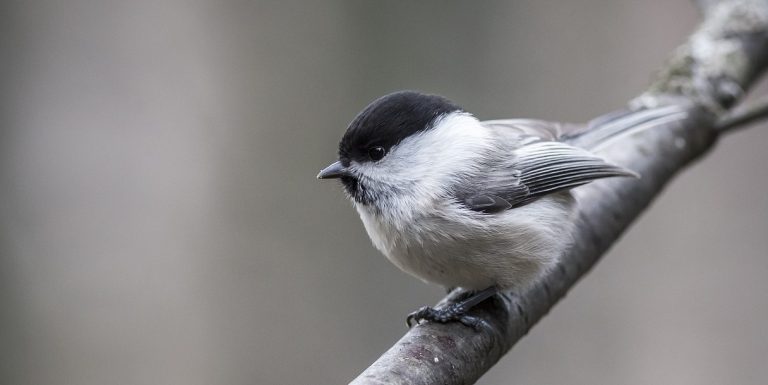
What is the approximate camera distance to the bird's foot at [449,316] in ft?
5.85

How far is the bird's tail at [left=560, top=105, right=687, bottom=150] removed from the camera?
2.49 metres

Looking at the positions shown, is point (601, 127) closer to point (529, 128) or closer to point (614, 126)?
point (614, 126)

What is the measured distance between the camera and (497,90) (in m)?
4.92

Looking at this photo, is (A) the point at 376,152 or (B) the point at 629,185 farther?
(B) the point at 629,185

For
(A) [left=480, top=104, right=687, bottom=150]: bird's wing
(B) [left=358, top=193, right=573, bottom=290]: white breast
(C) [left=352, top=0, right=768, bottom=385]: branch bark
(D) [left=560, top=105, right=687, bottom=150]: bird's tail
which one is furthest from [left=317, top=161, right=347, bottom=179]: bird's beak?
(D) [left=560, top=105, right=687, bottom=150]: bird's tail

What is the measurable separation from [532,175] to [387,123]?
1.55ft

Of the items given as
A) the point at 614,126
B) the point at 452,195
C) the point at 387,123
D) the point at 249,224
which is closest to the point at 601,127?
the point at 614,126

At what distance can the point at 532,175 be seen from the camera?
2129mm

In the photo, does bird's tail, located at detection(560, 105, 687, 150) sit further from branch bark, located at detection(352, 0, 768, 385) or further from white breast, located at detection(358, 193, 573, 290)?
white breast, located at detection(358, 193, 573, 290)

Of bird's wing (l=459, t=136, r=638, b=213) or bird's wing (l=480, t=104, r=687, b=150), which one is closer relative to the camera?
bird's wing (l=459, t=136, r=638, b=213)

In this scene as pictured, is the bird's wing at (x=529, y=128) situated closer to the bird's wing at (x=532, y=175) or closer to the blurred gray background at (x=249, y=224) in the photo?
the bird's wing at (x=532, y=175)

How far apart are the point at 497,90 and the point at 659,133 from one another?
2338 millimetres

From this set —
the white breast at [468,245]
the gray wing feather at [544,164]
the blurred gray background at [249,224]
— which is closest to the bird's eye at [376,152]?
the white breast at [468,245]

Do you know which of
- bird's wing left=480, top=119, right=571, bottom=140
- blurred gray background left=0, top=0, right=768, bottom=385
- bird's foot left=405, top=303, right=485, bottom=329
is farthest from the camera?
blurred gray background left=0, top=0, right=768, bottom=385
